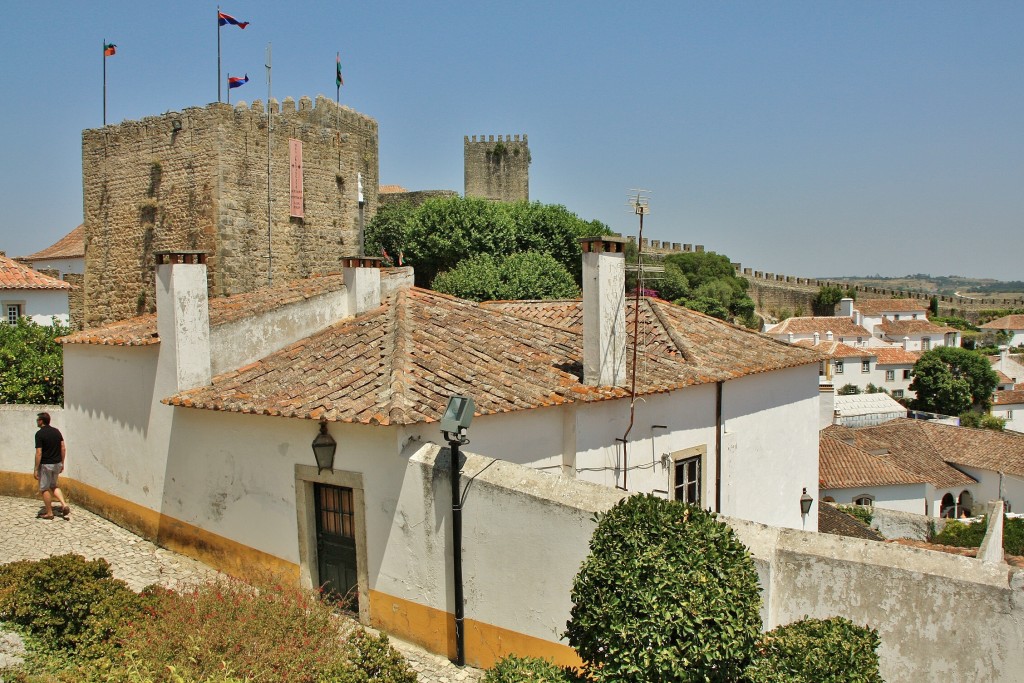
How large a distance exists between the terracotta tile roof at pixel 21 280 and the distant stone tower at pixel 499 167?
27.6 meters

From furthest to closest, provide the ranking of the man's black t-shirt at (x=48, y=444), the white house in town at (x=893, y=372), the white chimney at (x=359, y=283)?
1. the white house in town at (x=893, y=372)
2. the white chimney at (x=359, y=283)
3. the man's black t-shirt at (x=48, y=444)

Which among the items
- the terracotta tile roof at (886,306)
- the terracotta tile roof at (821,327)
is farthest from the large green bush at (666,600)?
the terracotta tile roof at (886,306)

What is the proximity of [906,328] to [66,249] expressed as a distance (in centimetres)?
7507

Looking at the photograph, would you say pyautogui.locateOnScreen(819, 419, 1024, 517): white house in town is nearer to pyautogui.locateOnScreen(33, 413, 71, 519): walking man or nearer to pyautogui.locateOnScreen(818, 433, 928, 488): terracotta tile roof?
pyautogui.locateOnScreen(818, 433, 928, 488): terracotta tile roof

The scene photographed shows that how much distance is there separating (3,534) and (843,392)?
64.6 meters

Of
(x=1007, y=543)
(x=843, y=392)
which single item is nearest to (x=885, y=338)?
(x=843, y=392)

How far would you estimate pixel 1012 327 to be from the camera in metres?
93.8

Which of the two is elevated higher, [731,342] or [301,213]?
[301,213]

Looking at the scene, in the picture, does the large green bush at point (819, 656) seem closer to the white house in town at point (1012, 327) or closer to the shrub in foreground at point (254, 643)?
the shrub in foreground at point (254, 643)

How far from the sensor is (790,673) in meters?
5.17

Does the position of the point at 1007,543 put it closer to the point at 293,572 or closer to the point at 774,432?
the point at 774,432

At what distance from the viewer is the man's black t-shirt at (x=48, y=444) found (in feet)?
37.4

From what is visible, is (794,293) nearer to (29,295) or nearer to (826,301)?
(826,301)

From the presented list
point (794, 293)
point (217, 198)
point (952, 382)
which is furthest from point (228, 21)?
point (794, 293)
